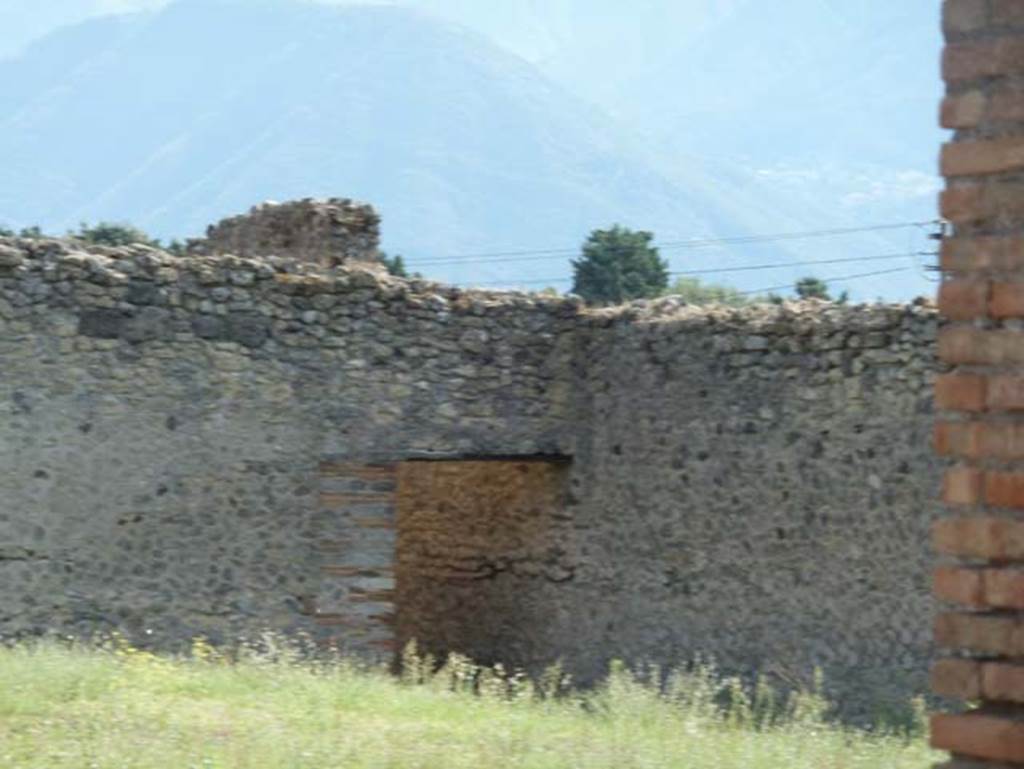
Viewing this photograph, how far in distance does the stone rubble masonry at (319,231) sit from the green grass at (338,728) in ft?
17.4

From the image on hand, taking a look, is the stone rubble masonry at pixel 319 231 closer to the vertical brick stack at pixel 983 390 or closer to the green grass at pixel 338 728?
the green grass at pixel 338 728

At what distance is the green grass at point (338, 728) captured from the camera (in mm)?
8117

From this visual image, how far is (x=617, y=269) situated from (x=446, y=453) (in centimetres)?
2743

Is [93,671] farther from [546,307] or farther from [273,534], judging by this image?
[546,307]

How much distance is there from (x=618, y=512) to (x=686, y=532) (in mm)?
726

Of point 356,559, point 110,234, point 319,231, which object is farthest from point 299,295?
point 110,234

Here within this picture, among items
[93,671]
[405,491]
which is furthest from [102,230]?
[93,671]

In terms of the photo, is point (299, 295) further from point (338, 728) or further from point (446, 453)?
point (338, 728)

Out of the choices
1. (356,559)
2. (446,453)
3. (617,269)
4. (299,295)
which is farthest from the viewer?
(617,269)

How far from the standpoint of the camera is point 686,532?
14.0m

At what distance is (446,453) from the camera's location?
14.3m

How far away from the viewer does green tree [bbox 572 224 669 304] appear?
136 feet

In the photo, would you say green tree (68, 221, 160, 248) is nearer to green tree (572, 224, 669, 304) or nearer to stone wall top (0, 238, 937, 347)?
green tree (572, 224, 669, 304)

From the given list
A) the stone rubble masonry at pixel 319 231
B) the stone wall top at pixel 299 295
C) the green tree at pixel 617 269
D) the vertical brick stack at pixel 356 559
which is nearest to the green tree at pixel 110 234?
the green tree at pixel 617 269
